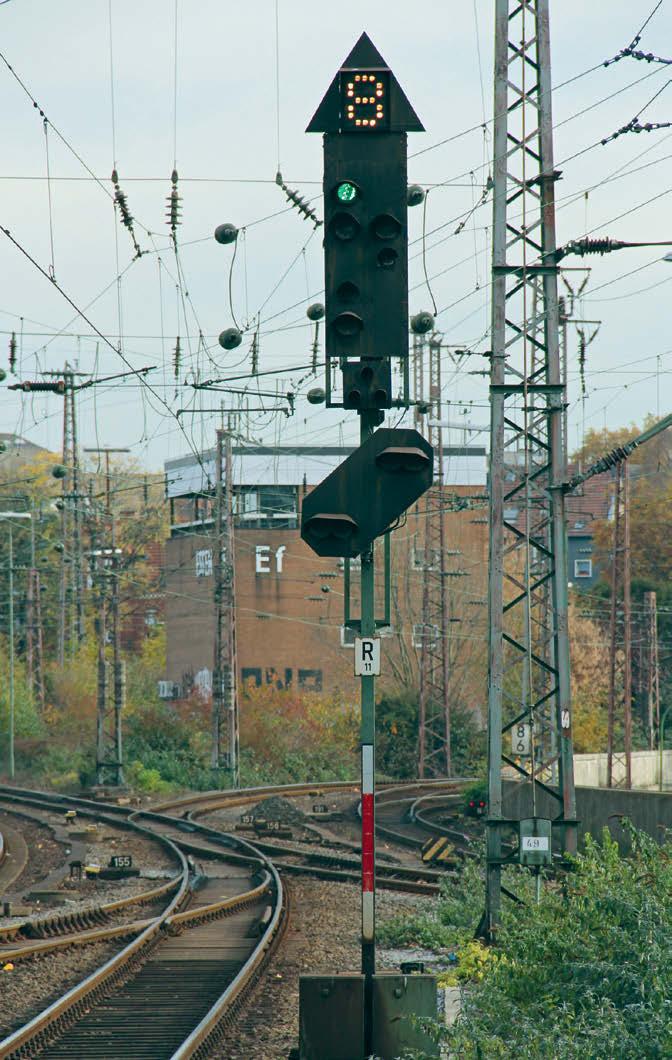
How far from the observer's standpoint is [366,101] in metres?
10.1

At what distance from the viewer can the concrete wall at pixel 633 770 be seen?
3862cm

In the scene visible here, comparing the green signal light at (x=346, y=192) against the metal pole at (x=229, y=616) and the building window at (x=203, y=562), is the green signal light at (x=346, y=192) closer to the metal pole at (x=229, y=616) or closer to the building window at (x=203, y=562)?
the metal pole at (x=229, y=616)

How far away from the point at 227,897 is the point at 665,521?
56189 mm

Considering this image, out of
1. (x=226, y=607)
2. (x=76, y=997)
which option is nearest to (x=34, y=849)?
(x=226, y=607)

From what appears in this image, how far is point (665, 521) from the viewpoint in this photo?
253 ft

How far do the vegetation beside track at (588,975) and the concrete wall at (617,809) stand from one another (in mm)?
16725

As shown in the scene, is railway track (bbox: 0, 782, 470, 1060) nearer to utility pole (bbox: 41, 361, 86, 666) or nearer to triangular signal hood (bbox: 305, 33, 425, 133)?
triangular signal hood (bbox: 305, 33, 425, 133)

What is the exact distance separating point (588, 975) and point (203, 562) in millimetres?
68697

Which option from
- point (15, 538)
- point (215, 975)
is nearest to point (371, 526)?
point (215, 975)

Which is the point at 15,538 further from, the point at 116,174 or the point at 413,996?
the point at 413,996

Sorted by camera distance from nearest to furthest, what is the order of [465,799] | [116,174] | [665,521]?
[116,174] → [465,799] → [665,521]

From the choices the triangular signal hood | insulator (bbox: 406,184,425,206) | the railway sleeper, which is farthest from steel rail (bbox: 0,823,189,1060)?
insulator (bbox: 406,184,425,206)

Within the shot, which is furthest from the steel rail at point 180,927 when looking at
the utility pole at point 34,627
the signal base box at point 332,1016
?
the utility pole at point 34,627

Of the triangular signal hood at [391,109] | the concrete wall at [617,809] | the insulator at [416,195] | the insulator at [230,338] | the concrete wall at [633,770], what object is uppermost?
the insulator at [416,195]
